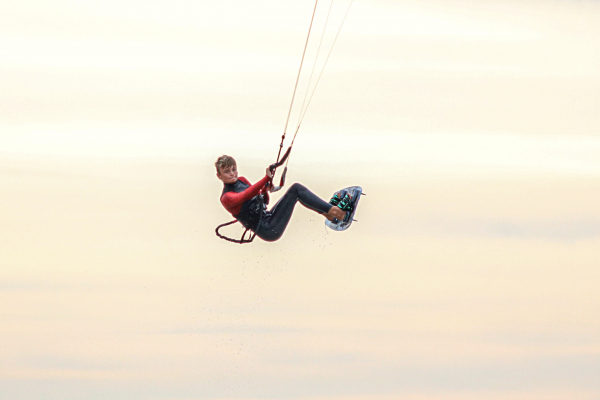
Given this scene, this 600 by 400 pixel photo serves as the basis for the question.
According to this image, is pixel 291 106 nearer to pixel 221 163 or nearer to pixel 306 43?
pixel 306 43

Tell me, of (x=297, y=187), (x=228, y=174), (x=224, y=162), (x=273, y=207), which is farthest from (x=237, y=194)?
(x=297, y=187)

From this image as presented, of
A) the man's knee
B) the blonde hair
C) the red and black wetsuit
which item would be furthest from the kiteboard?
the blonde hair

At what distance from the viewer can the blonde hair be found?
1243 cm

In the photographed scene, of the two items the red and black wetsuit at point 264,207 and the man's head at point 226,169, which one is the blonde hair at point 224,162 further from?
the red and black wetsuit at point 264,207

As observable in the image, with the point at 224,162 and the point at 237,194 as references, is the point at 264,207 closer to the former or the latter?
the point at 237,194

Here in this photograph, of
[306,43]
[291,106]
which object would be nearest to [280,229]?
[291,106]

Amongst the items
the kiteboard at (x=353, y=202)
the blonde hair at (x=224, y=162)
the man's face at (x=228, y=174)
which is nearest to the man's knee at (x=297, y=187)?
the kiteboard at (x=353, y=202)

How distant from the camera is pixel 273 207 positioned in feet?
43.5

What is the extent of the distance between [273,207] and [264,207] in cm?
25

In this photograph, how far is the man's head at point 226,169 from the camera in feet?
40.8

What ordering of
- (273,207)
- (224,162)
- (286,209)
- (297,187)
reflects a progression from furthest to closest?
(273,207), (286,209), (297,187), (224,162)

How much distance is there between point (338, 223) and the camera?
43.6 feet

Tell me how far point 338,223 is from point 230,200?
6.80 feet

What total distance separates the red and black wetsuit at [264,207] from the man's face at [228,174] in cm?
13
